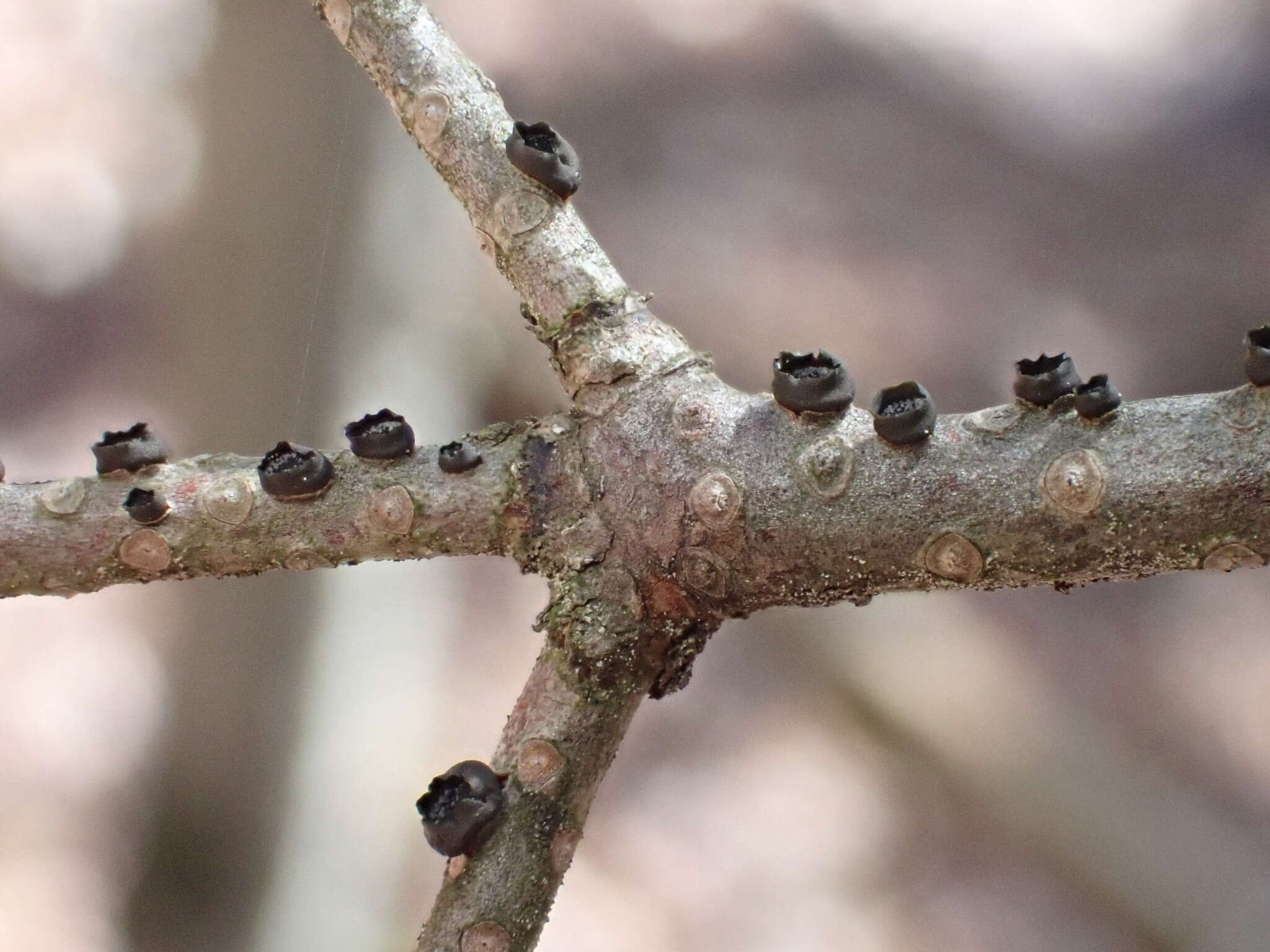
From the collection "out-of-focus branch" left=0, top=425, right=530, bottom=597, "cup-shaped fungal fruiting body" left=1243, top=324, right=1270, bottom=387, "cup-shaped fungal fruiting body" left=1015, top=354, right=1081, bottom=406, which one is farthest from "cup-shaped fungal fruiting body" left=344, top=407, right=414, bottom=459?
"cup-shaped fungal fruiting body" left=1243, top=324, right=1270, bottom=387

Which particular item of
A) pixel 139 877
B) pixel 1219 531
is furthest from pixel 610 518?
pixel 139 877

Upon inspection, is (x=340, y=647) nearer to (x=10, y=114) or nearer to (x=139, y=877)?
(x=139, y=877)

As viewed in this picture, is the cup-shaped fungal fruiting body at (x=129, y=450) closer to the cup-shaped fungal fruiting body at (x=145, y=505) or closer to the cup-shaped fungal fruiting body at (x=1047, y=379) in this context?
the cup-shaped fungal fruiting body at (x=145, y=505)

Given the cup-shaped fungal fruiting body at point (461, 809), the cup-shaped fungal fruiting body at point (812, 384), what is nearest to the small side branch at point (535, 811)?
the cup-shaped fungal fruiting body at point (461, 809)

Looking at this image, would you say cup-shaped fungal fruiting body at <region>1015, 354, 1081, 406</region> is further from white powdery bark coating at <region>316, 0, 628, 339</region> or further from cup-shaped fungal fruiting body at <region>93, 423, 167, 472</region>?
cup-shaped fungal fruiting body at <region>93, 423, 167, 472</region>

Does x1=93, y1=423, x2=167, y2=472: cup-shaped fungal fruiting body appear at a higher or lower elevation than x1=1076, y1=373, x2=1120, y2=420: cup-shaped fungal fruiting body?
lower
